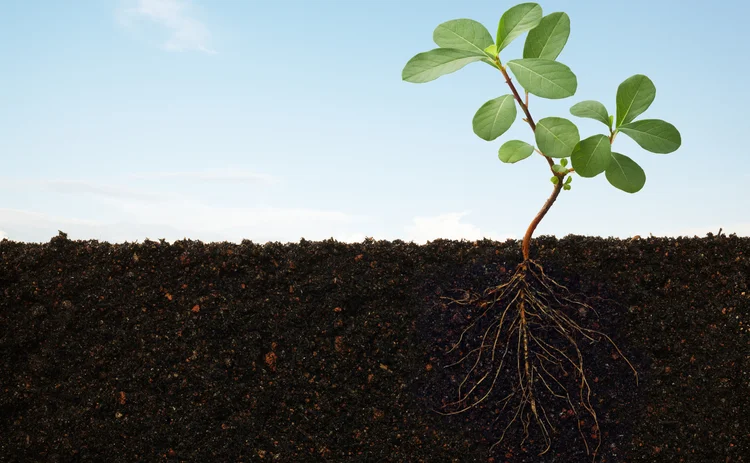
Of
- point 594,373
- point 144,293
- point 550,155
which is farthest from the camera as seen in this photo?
point 144,293

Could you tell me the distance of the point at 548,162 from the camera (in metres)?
2.32

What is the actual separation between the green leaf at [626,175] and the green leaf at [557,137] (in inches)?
7.1

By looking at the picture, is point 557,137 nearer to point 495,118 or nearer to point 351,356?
point 495,118

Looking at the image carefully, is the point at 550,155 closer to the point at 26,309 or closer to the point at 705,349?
the point at 705,349

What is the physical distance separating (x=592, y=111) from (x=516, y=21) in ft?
1.46

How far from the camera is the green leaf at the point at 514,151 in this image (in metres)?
2.33

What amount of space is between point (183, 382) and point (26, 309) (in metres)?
0.90

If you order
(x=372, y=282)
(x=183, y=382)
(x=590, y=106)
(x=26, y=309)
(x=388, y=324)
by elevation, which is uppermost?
(x=590, y=106)

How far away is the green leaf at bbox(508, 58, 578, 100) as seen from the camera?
2.05 meters

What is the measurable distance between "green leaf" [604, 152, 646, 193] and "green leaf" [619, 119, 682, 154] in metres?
0.10

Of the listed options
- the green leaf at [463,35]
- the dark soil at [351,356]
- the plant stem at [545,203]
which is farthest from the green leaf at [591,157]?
the dark soil at [351,356]

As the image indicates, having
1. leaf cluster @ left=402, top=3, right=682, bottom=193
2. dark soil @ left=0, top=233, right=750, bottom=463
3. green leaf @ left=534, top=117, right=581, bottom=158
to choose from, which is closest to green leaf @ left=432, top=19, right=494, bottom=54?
leaf cluster @ left=402, top=3, right=682, bottom=193

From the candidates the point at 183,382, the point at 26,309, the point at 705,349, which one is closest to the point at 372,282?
the point at 183,382

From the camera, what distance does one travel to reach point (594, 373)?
8.68 feet
